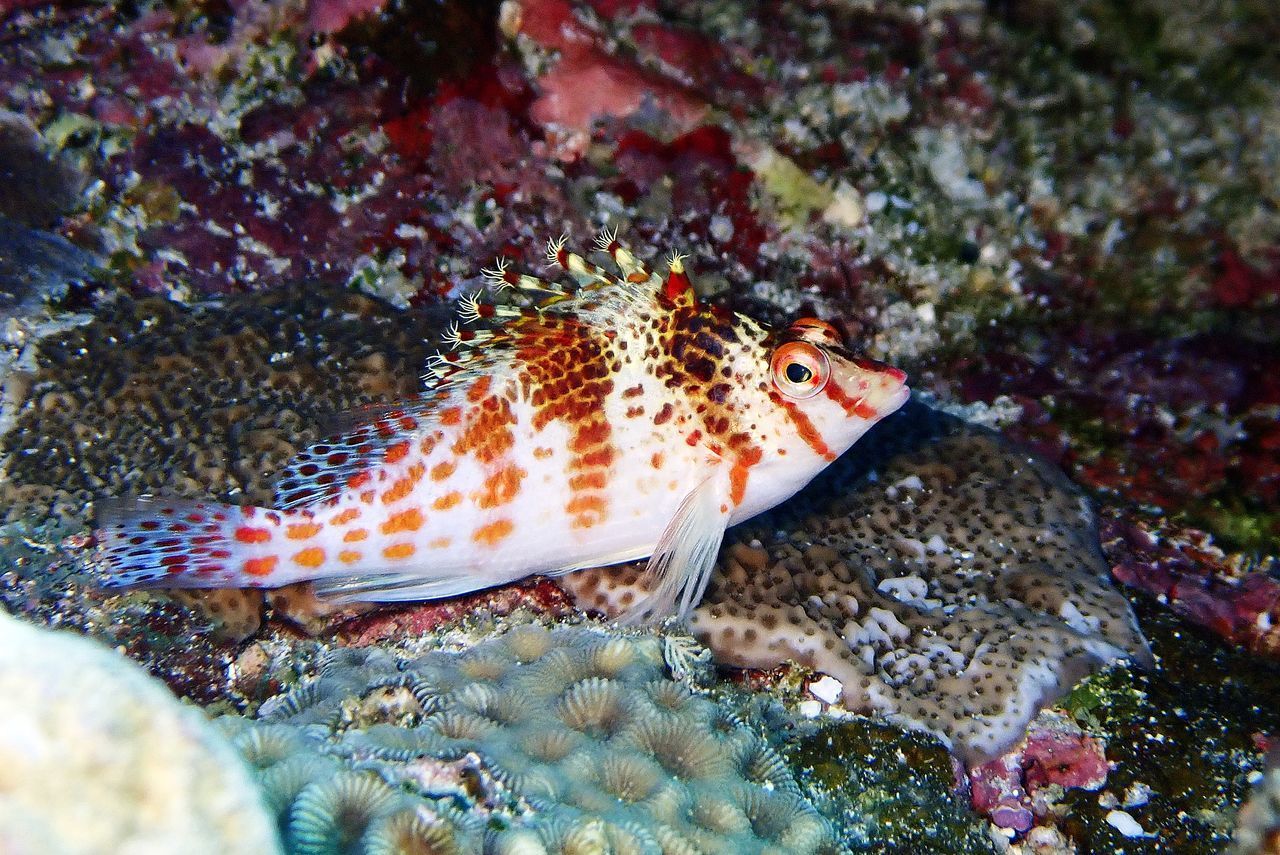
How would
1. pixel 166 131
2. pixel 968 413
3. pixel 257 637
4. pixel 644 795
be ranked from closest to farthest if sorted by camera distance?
pixel 644 795
pixel 257 637
pixel 166 131
pixel 968 413

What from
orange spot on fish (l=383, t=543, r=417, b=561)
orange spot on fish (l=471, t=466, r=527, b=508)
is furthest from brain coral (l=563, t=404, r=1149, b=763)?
orange spot on fish (l=383, t=543, r=417, b=561)

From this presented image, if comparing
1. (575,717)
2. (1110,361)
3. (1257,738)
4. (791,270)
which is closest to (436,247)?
(791,270)

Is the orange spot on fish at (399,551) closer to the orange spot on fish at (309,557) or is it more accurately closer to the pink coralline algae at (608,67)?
the orange spot on fish at (309,557)

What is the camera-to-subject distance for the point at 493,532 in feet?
10.0

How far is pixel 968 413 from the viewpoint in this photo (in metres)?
4.63

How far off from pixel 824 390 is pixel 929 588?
4.21 feet

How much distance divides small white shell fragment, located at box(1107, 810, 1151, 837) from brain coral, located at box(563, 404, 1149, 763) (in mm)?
397

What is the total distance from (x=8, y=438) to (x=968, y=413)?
4.87 meters

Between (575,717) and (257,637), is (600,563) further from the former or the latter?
(257,637)

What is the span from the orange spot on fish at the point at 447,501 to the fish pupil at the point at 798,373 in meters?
1.34

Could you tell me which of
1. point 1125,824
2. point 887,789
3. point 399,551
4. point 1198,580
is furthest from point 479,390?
point 1198,580

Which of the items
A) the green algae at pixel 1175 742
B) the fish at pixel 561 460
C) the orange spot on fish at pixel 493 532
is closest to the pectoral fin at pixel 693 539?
the fish at pixel 561 460

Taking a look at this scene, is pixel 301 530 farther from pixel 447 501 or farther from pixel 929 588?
pixel 929 588

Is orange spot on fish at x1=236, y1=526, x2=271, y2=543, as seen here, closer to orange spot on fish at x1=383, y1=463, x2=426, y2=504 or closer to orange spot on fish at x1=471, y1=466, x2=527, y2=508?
orange spot on fish at x1=383, y1=463, x2=426, y2=504
